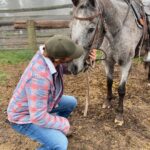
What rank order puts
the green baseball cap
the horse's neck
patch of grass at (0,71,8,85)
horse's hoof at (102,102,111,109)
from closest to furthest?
the green baseball cap → the horse's neck → horse's hoof at (102,102,111,109) → patch of grass at (0,71,8,85)

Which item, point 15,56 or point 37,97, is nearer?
point 37,97

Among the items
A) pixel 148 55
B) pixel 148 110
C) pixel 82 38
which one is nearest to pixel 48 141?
pixel 82 38

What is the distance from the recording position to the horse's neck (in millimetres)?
3867

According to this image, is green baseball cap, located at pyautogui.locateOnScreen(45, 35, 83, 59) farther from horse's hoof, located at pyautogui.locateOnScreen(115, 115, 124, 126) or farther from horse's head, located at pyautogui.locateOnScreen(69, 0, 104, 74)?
horse's hoof, located at pyautogui.locateOnScreen(115, 115, 124, 126)

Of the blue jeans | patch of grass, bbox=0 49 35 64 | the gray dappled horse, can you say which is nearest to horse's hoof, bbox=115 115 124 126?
the gray dappled horse

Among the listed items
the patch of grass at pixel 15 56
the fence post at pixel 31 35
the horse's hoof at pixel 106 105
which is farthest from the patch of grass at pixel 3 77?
the horse's hoof at pixel 106 105

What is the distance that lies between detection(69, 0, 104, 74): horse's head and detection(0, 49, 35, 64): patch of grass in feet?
12.4

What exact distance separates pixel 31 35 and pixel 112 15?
408cm

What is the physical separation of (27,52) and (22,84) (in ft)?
16.1

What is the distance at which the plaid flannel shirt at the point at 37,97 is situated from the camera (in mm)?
2879

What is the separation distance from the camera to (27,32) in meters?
7.92

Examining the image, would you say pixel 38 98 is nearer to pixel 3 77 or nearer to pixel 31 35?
pixel 3 77

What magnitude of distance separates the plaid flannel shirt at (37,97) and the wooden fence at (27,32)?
4.52 meters

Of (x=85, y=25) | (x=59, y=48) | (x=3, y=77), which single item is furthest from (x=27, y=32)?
(x=59, y=48)
